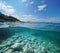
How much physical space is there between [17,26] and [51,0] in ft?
16.2

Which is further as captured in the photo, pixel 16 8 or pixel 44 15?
pixel 16 8

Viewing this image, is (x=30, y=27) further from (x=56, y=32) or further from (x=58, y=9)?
(x=58, y=9)

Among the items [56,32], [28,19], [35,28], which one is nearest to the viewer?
[28,19]

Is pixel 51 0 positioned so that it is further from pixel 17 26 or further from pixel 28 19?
pixel 17 26


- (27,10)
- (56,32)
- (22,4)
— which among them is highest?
(22,4)

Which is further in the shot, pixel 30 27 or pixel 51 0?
pixel 30 27

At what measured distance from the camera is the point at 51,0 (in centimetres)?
663

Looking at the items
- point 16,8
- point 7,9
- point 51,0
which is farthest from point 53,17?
point 7,9

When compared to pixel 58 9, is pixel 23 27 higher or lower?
lower

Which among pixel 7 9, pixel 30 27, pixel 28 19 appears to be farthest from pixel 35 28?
pixel 7 9

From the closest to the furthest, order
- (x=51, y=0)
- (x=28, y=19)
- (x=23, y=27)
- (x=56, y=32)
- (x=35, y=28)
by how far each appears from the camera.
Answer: (x=51, y=0) < (x=28, y=19) < (x=56, y=32) < (x=35, y=28) < (x=23, y=27)

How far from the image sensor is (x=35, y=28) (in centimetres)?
881

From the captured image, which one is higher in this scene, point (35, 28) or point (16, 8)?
point (16, 8)

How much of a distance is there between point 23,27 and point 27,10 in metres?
3.37
